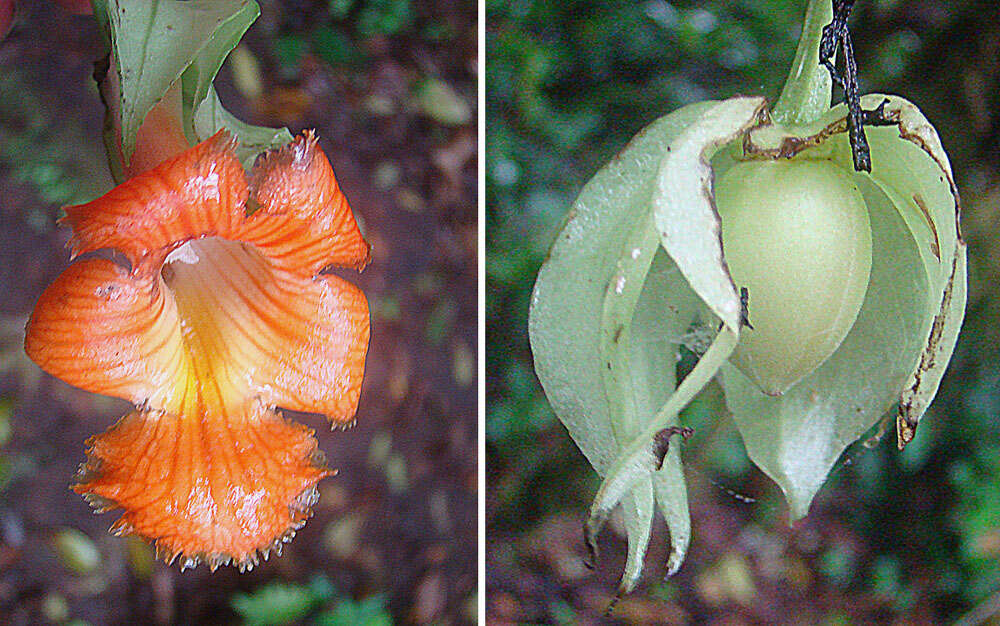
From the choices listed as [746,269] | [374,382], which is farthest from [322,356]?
[374,382]

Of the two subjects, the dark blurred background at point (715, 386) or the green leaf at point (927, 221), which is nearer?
the green leaf at point (927, 221)

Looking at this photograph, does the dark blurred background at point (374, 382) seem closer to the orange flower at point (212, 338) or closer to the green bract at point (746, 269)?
the orange flower at point (212, 338)

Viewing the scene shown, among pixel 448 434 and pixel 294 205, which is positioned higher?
pixel 294 205

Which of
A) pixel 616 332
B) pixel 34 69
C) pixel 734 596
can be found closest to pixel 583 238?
pixel 616 332

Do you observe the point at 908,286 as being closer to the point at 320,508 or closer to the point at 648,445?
the point at 648,445

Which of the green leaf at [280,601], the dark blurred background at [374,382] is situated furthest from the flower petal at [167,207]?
the green leaf at [280,601]
